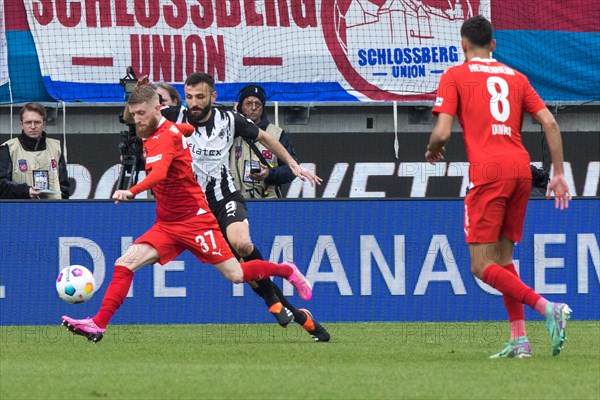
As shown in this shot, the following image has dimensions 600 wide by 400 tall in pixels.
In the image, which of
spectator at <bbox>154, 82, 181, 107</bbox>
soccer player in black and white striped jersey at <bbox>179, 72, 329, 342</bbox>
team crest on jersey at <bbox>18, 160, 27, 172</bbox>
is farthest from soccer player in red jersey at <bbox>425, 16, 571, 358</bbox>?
team crest on jersey at <bbox>18, 160, 27, 172</bbox>

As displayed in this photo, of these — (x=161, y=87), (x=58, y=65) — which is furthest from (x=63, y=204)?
(x=58, y=65)

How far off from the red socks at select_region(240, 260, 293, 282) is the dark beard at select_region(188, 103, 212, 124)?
1217 mm

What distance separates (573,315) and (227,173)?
3680mm

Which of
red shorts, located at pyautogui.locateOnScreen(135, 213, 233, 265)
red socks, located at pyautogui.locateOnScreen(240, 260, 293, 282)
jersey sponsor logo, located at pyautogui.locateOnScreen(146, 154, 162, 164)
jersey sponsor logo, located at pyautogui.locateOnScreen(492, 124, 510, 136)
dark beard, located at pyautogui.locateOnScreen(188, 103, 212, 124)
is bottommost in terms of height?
red socks, located at pyautogui.locateOnScreen(240, 260, 293, 282)

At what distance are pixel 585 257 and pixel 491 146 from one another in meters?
4.14

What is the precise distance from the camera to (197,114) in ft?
29.7

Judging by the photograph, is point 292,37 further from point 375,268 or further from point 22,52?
point 375,268

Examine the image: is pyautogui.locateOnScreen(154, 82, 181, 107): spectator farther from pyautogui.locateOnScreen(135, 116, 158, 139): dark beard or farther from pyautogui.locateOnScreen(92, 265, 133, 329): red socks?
pyautogui.locateOnScreen(92, 265, 133, 329): red socks

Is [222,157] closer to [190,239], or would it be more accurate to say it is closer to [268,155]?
[190,239]

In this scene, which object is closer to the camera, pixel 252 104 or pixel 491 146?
pixel 491 146

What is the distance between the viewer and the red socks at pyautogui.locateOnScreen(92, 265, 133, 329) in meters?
7.89

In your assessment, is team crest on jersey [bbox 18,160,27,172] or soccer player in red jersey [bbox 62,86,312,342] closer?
soccer player in red jersey [bbox 62,86,312,342]

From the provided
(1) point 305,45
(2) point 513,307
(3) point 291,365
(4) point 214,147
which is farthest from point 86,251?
(1) point 305,45

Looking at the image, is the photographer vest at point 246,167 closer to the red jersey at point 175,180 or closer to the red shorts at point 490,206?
the red jersey at point 175,180
